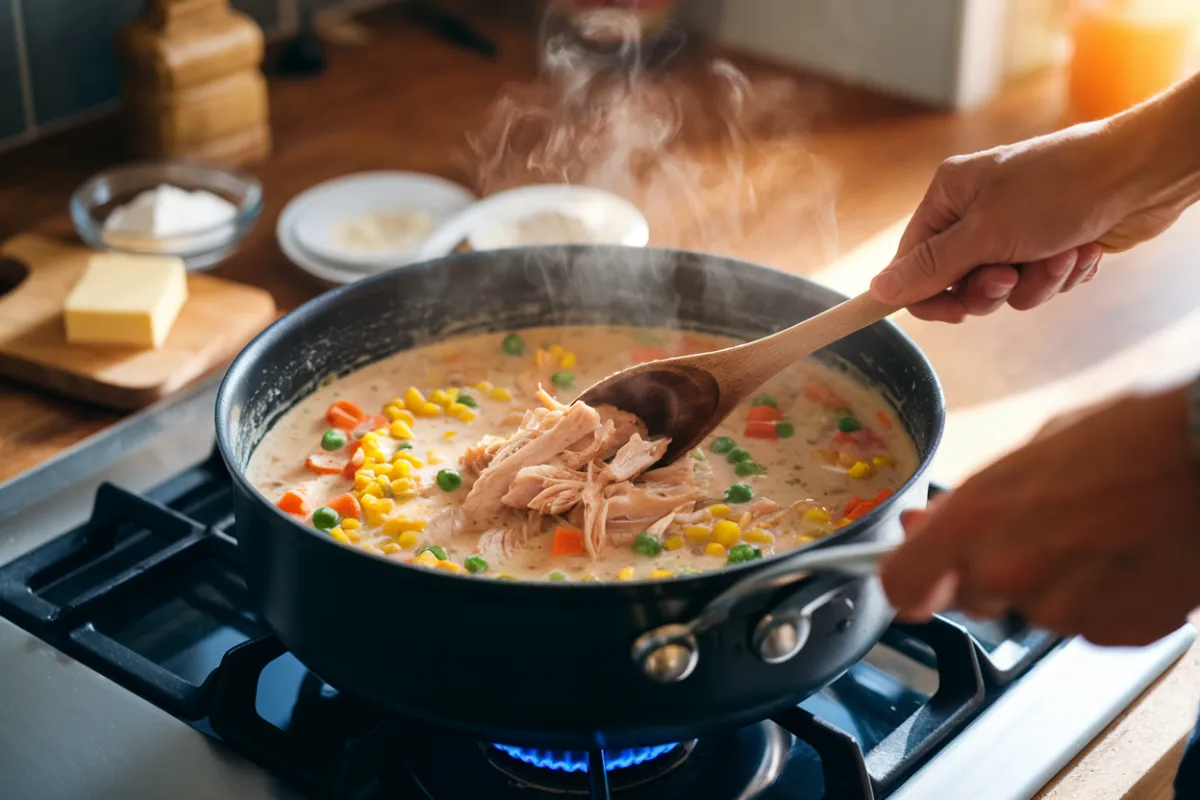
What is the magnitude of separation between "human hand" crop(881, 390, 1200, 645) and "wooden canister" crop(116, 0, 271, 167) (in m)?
1.76

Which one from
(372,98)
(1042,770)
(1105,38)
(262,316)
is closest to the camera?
(1042,770)

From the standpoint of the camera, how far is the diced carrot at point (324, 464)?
1.61 meters

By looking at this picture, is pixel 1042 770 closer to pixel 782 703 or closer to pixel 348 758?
pixel 782 703

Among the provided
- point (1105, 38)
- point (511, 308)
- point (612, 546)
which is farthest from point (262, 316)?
point (1105, 38)

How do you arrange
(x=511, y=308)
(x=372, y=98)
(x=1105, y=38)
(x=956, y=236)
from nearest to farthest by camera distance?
(x=956, y=236), (x=511, y=308), (x=1105, y=38), (x=372, y=98)

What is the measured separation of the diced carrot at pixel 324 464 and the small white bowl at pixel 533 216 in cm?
52

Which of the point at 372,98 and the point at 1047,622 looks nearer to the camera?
the point at 1047,622

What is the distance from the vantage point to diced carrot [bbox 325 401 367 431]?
1.67 m

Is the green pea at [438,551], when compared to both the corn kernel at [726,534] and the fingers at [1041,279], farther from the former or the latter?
the fingers at [1041,279]

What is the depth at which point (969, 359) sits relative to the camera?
2.01m

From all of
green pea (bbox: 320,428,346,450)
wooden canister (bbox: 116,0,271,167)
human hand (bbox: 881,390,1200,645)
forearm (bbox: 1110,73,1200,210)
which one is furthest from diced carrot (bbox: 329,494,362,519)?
wooden canister (bbox: 116,0,271,167)

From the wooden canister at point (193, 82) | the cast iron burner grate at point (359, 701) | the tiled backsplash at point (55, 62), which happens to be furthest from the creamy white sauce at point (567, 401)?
the tiled backsplash at point (55, 62)

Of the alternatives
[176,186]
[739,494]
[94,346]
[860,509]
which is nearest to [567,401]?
[739,494]

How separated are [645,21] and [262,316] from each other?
113 cm
